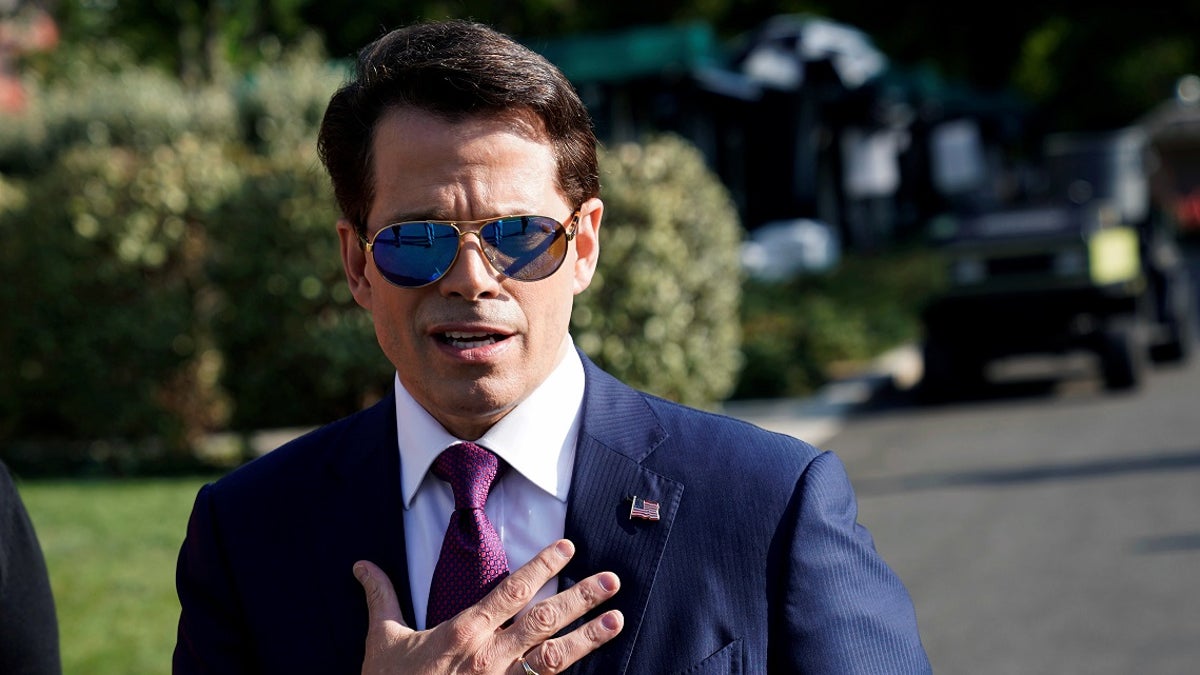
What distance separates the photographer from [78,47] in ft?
98.1

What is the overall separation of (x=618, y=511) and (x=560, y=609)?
177 millimetres

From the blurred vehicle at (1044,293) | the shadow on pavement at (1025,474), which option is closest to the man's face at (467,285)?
the shadow on pavement at (1025,474)

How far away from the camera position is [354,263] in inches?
93.7

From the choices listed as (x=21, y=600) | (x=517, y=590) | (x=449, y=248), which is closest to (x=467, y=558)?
(x=517, y=590)

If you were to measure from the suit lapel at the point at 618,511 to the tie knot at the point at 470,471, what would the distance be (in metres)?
0.12

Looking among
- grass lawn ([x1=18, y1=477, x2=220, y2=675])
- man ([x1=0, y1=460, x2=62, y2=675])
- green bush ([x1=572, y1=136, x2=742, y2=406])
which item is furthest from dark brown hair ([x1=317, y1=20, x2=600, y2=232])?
green bush ([x1=572, y1=136, x2=742, y2=406])

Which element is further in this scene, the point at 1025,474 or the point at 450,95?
the point at 1025,474

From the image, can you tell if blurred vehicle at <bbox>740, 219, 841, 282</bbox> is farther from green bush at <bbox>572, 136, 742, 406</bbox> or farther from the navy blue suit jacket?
the navy blue suit jacket

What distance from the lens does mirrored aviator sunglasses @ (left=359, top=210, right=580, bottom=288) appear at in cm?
216

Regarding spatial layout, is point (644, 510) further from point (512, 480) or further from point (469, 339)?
point (469, 339)

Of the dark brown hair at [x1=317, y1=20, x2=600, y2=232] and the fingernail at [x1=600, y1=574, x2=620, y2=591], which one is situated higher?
the dark brown hair at [x1=317, y1=20, x2=600, y2=232]

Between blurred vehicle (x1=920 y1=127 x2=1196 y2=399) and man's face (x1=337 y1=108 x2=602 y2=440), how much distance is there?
1370 centimetres

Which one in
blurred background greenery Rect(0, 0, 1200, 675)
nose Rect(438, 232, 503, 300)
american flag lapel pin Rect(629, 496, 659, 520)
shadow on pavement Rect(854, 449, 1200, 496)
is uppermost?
nose Rect(438, 232, 503, 300)

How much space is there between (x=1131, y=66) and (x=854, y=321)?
52.0 meters
